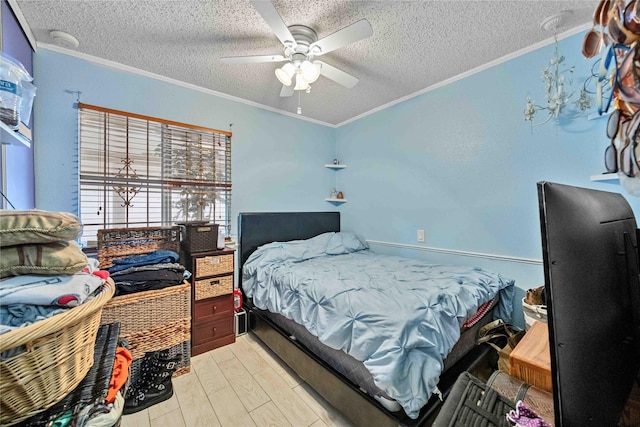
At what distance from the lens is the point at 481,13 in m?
1.67

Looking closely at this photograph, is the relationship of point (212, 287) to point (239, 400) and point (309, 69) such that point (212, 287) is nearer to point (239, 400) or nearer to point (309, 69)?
point (239, 400)

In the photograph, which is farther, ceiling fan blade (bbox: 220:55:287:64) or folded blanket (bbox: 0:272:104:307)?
ceiling fan blade (bbox: 220:55:287:64)

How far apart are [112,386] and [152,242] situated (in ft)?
5.54

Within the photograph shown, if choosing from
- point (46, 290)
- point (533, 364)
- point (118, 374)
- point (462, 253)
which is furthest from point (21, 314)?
point (462, 253)

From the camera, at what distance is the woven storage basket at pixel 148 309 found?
68.7 inches

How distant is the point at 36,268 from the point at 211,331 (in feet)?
6.17

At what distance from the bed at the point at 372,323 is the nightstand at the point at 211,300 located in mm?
245

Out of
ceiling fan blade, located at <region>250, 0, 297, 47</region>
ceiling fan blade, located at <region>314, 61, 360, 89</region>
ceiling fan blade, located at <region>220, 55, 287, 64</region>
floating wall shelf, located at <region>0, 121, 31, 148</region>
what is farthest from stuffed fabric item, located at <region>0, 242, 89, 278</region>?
ceiling fan blade, located at <region>314, 61, 360, 89</region>

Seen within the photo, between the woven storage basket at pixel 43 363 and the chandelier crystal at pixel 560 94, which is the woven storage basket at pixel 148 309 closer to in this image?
the woven storage basket at pixel 43 363

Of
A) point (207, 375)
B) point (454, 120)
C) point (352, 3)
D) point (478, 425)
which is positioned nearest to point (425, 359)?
point (478, 425)

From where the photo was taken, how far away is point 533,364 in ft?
2.95

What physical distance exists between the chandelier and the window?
9.21 feet

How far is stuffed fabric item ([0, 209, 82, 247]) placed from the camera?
652 mm

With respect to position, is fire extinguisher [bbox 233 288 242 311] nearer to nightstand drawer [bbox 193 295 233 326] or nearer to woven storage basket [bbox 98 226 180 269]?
nightstand drawer [bbox 193 295 233 326]
